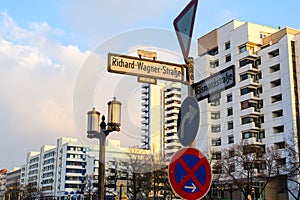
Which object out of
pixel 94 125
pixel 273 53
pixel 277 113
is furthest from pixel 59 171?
pixel 94 125

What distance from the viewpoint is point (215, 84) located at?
4.48 m

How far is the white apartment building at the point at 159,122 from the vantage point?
4.23m

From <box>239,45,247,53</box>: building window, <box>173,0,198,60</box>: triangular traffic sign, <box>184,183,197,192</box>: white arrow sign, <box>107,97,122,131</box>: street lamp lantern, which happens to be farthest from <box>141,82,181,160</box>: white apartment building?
<box>239,45,247,53</box>: building window

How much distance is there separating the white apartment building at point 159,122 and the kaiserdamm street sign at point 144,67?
0.66 ft

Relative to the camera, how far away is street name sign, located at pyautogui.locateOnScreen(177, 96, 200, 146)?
3957 millimetres

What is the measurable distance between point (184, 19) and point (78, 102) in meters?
1.47

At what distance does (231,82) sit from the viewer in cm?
438

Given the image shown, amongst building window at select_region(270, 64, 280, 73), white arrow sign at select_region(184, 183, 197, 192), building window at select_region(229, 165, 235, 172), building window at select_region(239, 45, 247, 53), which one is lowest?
white arrow sign at select_region(184, 183, 197, 192)

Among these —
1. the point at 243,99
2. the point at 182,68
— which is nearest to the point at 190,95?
the point at 182,68

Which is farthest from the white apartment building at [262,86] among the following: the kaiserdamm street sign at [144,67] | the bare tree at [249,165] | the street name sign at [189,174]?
the street name sign at [189,174]

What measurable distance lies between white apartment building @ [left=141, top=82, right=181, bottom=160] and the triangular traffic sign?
53cm

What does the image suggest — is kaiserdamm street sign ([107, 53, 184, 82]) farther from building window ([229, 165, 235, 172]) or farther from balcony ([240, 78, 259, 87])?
balcony ([240, 78, 259, 87])

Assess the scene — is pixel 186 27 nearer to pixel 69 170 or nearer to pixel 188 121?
pixel 188 121

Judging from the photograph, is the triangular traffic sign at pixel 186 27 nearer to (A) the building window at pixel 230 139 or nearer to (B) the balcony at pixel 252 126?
(B) the balcony at pixel 252 126
